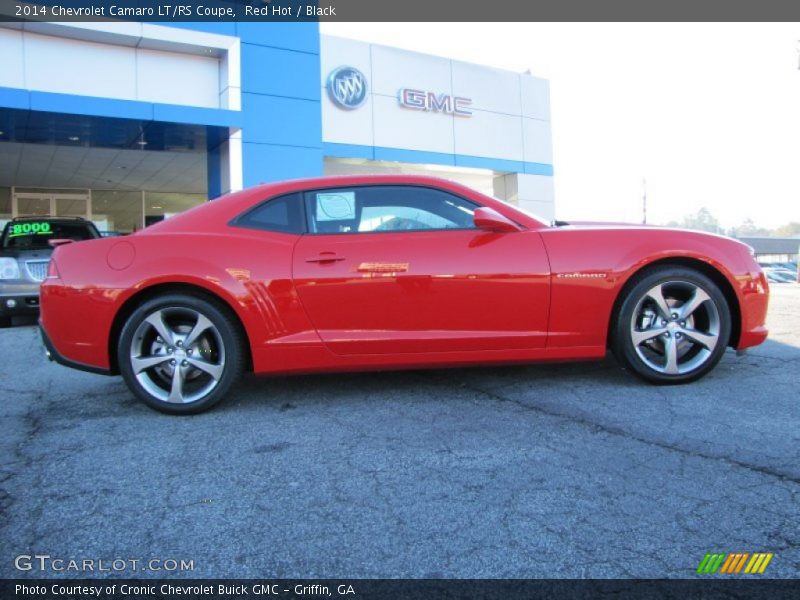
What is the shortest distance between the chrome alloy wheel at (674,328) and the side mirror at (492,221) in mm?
908

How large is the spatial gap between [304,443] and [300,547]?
38.8 inches

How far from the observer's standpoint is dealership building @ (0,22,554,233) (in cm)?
1166

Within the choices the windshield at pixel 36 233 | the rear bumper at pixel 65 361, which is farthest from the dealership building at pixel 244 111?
the rear bumper at pixel 65 361

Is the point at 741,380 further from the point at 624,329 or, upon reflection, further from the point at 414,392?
the point at 414,392

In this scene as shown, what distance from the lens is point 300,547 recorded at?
1.87m

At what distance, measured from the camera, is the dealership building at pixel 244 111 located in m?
11.7

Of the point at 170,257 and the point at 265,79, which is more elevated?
the point at 265,79

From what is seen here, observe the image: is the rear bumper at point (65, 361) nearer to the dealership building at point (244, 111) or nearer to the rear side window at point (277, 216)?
the rear side window at point (277, 216)

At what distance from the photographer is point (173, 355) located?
11.2 ft

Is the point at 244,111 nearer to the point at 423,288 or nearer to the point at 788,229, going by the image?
the point at 423,288

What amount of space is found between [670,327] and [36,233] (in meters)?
8.72

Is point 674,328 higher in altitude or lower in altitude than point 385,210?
lower

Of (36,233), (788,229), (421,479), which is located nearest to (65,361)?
(421,479)

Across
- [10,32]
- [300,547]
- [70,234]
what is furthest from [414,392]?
[10,32]
